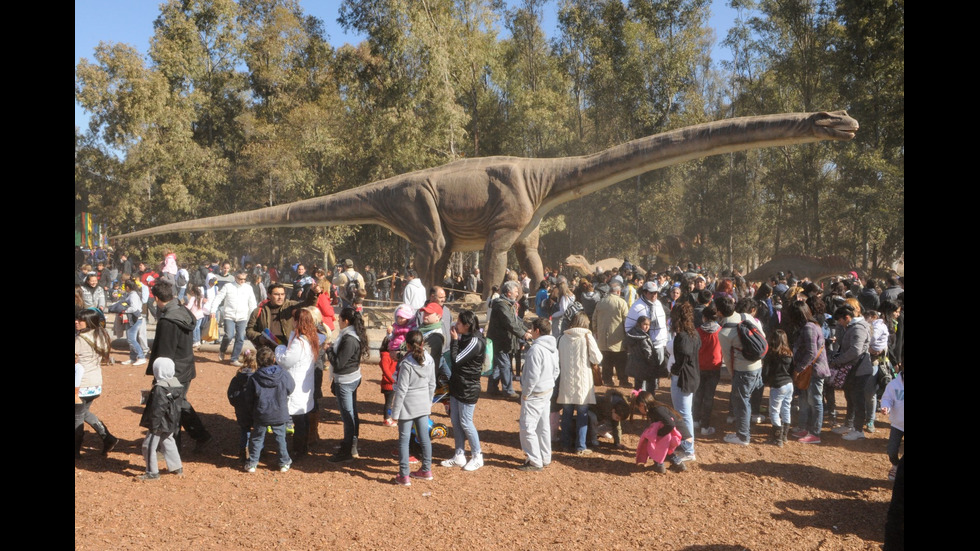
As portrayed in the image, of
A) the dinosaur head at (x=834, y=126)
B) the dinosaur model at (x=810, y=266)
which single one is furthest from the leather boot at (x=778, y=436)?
the dinosaur model at (x=810, y=266)

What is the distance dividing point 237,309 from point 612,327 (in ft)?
18.9

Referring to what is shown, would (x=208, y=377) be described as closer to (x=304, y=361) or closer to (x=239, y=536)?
(x=304, y=361)

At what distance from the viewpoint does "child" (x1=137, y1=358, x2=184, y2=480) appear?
5723 mm

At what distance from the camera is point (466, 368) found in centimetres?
616

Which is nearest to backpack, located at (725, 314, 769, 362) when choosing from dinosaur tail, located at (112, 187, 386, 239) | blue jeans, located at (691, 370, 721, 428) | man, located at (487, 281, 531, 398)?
blue jeans, located at (691, 370, 721, 428)

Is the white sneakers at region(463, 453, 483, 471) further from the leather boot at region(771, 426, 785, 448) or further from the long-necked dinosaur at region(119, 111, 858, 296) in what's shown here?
the long-necked dinosaur at region(119, 111, 858, 296)

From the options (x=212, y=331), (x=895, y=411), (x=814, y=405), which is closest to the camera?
(x=895, y=411)

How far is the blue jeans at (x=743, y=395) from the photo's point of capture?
7219mm

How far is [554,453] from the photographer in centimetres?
694

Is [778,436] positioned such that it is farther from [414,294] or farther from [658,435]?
[414,294]

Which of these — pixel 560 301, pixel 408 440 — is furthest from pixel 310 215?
pixel 408 440

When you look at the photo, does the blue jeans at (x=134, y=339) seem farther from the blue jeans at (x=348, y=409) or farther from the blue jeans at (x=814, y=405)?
the blue jeans at (x=814, y=405)

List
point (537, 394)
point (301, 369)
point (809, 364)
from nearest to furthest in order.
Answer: point (537, 394) → point (301, 369) → point (809, 364)

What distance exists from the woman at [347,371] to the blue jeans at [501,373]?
2.87 m
